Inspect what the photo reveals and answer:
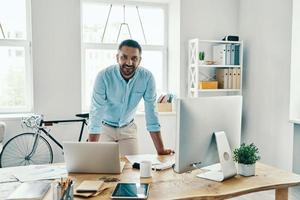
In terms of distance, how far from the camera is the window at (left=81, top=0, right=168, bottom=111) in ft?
14.4

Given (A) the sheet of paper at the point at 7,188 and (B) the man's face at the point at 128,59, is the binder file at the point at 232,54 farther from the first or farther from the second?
(A) the sheet of paper at the point at 7,188

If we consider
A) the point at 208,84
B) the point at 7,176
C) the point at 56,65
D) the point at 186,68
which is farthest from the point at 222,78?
the point at 7,176

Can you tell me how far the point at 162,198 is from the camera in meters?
1.46

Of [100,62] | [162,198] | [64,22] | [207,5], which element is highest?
[207,5]

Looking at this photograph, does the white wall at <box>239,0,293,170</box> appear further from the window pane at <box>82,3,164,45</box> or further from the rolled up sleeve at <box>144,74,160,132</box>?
the rolled up sleeve at <box>144,74,160,132</box>

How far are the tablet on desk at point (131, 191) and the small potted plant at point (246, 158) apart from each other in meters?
0.55

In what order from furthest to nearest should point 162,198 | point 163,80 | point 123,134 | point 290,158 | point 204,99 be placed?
point 163,80 → point 290,158 → point 123,134 → point 204,99 → point 162,198

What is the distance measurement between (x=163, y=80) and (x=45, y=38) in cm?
169

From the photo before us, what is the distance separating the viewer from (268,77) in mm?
3979

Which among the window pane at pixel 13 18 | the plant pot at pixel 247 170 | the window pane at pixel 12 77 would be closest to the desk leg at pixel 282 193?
the plant pot at pixel 247 170

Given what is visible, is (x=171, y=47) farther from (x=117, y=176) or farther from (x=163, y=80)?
(x=117, y=176)

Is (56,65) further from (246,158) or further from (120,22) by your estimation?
(246,158)

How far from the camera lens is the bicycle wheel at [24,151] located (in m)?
3.91

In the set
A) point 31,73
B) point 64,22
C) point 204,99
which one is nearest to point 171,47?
point 64,22
